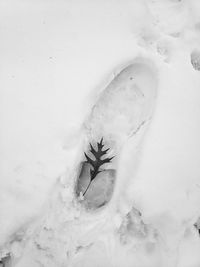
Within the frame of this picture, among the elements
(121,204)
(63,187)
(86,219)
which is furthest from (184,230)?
(63,187)

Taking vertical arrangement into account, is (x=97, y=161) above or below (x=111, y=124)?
below

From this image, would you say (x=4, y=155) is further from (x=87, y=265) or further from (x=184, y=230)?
(x=184, y=230)

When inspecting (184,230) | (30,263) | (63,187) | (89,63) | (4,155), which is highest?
(89,63)

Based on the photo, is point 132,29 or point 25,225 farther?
point 132,29
